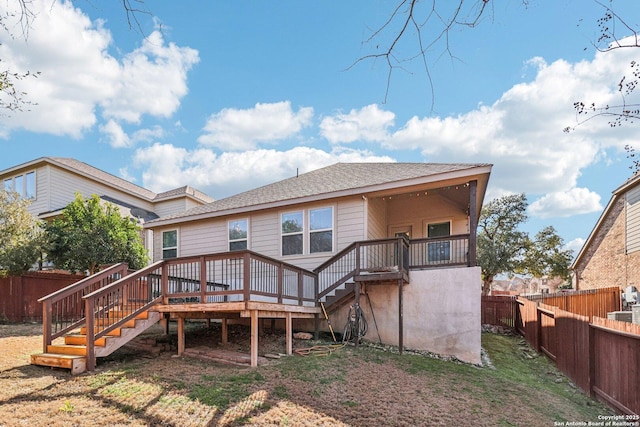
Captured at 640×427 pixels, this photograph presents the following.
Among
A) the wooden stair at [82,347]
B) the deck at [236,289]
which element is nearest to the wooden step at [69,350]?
the wooden stair at [82,347]

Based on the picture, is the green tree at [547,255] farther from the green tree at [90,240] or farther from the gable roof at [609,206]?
the green tree at [90,240]

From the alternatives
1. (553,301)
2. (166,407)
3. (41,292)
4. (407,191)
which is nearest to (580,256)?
(553,301)

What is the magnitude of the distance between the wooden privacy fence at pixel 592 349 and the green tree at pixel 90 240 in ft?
47.1

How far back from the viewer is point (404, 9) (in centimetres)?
306

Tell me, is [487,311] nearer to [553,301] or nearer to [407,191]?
[553,301]

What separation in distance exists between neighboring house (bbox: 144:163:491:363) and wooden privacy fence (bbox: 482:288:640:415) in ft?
6.05

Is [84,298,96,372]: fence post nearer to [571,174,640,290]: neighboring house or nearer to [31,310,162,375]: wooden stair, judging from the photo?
[31,310,162,375]: wooden stair

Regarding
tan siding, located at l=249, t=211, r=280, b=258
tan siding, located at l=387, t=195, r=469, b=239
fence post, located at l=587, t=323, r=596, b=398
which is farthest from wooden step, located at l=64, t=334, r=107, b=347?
tan siding, located at l=387, t=195, r=469, b=239

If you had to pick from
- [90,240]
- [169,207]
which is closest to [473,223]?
[90,240]

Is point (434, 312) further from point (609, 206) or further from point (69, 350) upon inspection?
point (609, 206)

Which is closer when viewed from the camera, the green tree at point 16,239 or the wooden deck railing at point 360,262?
the wooden deck railing at point 360,262

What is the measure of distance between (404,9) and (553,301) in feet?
48.2

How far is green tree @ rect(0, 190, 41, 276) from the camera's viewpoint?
13.6m

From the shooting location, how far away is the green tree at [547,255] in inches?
1077
